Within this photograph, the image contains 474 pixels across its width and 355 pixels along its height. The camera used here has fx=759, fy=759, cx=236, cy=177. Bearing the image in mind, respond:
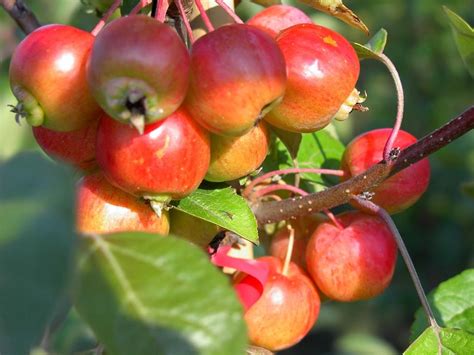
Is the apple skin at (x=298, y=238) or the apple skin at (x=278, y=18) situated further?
the apple skin at (x=298, y=238)

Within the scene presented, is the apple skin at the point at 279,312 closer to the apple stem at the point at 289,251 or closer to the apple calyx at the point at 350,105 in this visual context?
the apple stem at the point at 289,251

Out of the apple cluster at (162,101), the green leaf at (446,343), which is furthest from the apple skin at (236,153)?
the green leaf at (446,343)

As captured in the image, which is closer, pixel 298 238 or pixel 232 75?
pixel 232 75

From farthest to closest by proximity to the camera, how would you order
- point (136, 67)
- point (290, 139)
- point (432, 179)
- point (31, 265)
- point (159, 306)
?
1. point (432, 179)
2. point (290, 139)
3. point (136, 67)
4. point (159, 306)
5. point (31, 265)

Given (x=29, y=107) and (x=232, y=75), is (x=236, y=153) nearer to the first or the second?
(x=232, y=75)

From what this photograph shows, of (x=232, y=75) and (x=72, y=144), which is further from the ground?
(x=232, y=75)

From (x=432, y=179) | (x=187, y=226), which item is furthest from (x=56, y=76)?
(x=432, y=179)
